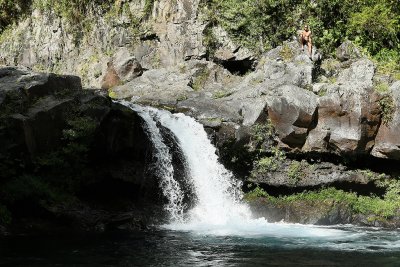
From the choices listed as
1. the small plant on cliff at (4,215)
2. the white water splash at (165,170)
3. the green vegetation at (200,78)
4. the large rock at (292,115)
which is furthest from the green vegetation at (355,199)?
the small plant on cliff at (4,215)

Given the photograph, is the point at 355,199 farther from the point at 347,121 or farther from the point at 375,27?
the point at 375,27

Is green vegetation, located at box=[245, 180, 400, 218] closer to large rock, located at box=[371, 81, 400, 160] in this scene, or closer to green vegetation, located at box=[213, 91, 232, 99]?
large rock, located at box=[371, 81, 400, 160]

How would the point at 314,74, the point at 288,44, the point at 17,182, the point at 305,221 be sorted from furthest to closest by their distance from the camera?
1. the point at 288,44
2. the point at 314,74
3. the point at 305,221
4. the point at 17,182

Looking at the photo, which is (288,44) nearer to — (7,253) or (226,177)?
(226,177)

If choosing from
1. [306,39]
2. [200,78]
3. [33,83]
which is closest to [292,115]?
[306,39]

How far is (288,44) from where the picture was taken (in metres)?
26.4

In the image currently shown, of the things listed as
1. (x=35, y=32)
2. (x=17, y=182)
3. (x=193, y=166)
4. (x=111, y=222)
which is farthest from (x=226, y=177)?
(x=35, y=32)

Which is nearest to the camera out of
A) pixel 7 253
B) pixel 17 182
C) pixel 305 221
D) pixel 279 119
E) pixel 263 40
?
pixel 7 253

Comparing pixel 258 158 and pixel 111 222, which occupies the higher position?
pixel 258 158

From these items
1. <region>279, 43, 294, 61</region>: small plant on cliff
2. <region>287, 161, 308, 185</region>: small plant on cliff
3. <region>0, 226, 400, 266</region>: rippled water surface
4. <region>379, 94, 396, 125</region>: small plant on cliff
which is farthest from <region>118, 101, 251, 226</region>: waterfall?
<region>279, 43, 294, 61</region>: small plant on cliff

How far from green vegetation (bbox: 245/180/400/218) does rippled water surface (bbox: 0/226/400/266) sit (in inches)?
135

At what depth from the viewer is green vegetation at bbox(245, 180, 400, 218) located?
19.5 m

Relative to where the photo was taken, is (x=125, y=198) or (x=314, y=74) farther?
(x=314, y=74)

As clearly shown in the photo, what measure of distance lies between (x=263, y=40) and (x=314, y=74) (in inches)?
244
